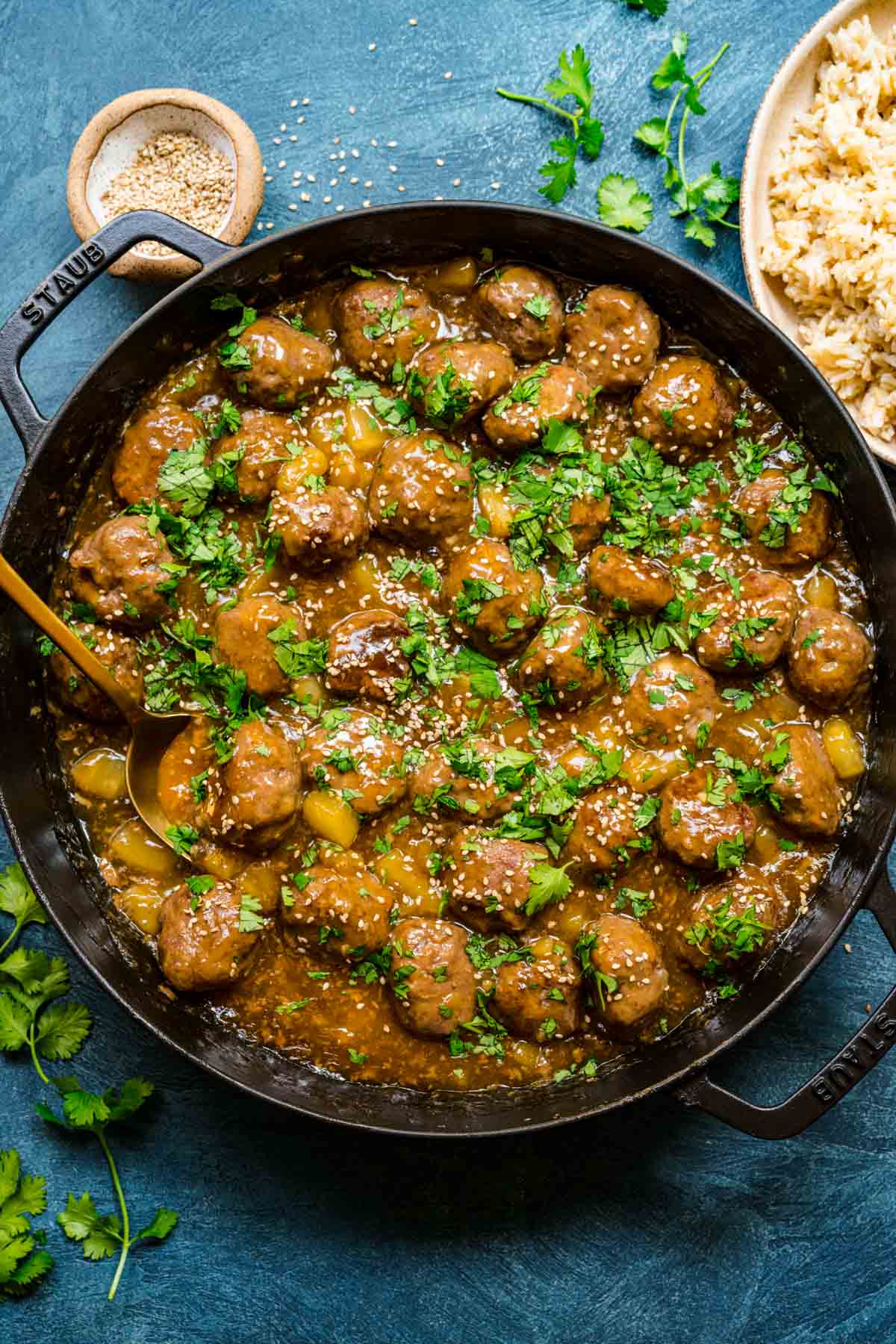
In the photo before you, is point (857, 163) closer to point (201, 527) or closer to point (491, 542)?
point (491, 542)

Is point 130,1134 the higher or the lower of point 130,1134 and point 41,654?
the lower

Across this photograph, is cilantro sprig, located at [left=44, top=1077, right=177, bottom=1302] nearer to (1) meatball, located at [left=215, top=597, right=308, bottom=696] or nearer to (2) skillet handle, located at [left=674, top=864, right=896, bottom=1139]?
(1) meatball, located at [left=215, top=597, right=308, bottom=696]

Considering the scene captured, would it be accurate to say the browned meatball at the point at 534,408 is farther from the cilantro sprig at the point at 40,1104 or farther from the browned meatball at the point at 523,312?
the cilantro sprig at the point at 40,1104

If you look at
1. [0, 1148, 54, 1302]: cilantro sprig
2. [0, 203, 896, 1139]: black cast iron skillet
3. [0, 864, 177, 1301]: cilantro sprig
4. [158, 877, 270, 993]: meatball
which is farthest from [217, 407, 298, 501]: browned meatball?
[0, 1148, 54, 1302]: cilantro sprig

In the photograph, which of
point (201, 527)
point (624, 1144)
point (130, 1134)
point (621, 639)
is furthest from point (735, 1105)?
point (201, 527)

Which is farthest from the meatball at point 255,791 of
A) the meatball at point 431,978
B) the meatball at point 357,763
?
the meatball at point 431,978

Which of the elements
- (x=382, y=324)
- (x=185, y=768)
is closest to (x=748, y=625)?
(x=382, y=324)
